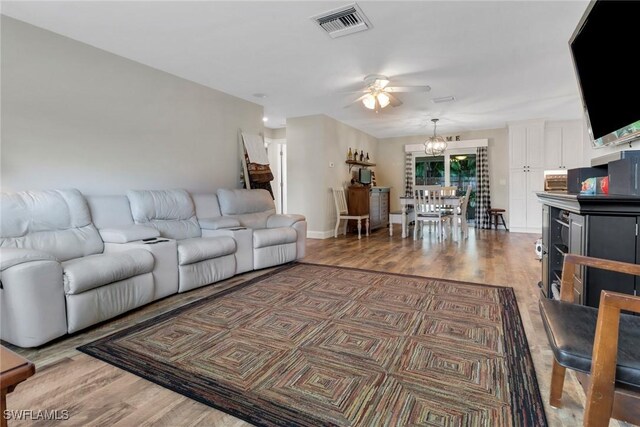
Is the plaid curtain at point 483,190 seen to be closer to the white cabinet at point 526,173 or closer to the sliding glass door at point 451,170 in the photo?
the sliding glass door at point 451,170

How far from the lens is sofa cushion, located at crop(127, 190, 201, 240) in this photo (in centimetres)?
324

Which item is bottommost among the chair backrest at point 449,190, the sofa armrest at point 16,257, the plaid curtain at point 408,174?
the sofa armrest at point 16,257

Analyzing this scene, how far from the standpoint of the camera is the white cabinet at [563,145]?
6.61 metres

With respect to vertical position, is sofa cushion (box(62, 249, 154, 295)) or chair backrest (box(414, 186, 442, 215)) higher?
chair backrest (box(414, 186, 442, 215))

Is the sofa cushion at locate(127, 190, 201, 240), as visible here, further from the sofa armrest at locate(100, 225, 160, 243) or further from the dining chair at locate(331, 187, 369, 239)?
the dining chair at locate(331, 187, 369, 239)

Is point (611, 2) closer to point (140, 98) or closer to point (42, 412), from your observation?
point (42, 412)

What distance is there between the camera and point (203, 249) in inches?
121

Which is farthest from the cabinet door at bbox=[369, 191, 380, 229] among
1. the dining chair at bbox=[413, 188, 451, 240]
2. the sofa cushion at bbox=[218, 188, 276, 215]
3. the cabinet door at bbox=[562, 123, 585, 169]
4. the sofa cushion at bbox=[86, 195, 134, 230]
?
the sofa cushion at bbox=[86, 195, 134, 230]

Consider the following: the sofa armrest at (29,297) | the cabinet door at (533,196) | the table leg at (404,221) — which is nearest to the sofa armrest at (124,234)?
the sofa armrest at (29,297)

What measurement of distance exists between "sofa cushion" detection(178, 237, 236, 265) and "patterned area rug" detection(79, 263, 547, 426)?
1.40 feet

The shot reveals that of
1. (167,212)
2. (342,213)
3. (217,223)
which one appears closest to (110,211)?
(167,212)

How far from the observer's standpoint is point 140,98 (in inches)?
142

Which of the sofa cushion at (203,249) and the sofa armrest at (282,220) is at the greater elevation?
the sofa armrest at (282,220)

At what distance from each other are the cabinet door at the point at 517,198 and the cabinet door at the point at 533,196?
0.24 feet
